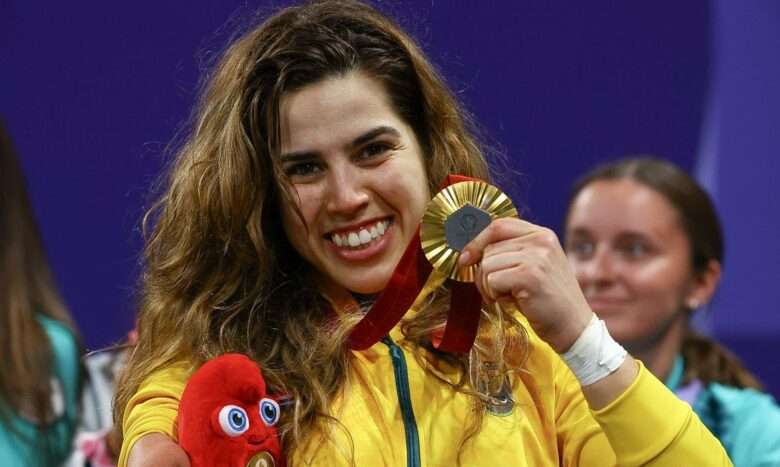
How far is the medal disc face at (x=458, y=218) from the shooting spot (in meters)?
1.40

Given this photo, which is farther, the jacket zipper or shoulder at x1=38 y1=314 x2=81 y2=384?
shoulder at x1=38 y1=314 x2=81 y2=384

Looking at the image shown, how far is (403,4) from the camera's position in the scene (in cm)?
257

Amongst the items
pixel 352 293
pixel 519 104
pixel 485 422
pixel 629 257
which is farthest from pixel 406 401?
pixel 519 104

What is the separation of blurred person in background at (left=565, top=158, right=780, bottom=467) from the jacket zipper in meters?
1.27

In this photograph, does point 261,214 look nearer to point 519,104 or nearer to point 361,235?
point 361,235

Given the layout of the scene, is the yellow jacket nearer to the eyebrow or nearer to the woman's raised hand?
the woman's raised hand

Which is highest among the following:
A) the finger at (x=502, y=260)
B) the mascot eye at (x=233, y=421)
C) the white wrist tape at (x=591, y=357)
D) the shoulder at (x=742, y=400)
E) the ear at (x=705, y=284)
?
the finger at (x=502, y=260)

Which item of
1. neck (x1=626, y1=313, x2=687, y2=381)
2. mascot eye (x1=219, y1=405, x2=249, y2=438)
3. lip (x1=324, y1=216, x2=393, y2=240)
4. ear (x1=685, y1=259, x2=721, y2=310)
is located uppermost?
lip (x1=324, y1=216, x2=393, y2=240)

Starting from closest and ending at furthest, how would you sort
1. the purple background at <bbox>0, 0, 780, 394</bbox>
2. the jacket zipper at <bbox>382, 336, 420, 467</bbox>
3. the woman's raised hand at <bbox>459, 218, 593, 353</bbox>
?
the woman's raised hand at <bbox>459, 218, 593, 353</bbox> < the jacket zipper at <bbox>382, 336, 420, 467</bbox> < the purple background at <bbox>0, 0, 780, 394</bbox>

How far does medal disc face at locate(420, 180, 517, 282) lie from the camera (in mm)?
1403

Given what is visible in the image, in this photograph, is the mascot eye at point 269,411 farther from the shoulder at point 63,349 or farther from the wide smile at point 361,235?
the shoulder at point 63,349

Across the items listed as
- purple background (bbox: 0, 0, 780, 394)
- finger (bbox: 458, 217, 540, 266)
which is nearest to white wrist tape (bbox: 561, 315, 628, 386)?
finger (bbox: 458, 217, 540, 266)

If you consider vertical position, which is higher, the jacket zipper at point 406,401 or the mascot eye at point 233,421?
the mascot eye at point 233,421

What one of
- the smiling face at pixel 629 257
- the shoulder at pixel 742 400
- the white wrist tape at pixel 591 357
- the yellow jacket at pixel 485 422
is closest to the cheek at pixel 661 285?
the smiling face at pixel 629 257
